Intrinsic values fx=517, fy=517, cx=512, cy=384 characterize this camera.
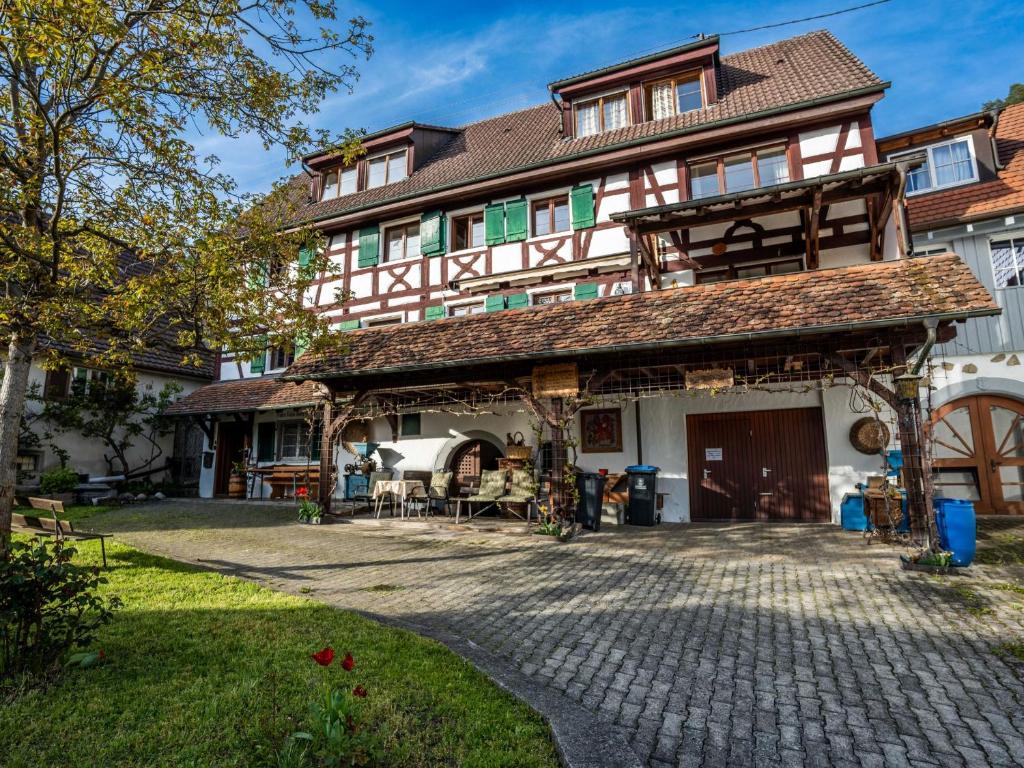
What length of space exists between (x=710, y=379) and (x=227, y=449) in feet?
49.3

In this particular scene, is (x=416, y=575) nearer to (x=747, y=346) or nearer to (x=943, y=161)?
(x=747, y=346)

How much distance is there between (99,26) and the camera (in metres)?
4.50

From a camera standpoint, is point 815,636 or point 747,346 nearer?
point 815,636

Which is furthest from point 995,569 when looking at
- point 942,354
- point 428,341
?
point 428,341

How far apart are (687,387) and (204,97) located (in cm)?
725

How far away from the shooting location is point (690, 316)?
322 inches

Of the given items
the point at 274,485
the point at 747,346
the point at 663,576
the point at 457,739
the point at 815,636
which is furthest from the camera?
the point at 274,485

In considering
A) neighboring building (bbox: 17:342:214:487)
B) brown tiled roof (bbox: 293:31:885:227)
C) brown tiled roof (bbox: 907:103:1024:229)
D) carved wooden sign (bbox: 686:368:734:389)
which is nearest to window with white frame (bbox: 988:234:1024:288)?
brown tiled roof (bbox: 907:103:1024:229)

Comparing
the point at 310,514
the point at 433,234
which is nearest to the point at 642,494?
the point at 310,514

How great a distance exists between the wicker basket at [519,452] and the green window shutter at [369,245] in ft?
22.2

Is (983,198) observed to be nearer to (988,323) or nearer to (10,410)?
(988,323)

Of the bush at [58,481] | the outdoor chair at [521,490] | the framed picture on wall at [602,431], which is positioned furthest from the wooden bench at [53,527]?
the bush at [58,481]

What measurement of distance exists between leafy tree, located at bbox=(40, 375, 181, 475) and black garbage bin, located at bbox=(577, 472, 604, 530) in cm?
1387

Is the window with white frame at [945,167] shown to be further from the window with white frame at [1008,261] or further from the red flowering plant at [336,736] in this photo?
the red flowering plant at [336,736]
